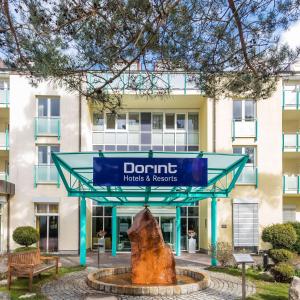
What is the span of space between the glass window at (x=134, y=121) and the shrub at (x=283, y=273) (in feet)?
44.2

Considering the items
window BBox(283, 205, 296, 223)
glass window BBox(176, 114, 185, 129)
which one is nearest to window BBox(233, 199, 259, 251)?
window BBox(283, 205, 296, 223)

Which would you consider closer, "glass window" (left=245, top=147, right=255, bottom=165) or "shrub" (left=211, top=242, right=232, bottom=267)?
"shrub" (left=211, top=242, right=232, bottom=267)

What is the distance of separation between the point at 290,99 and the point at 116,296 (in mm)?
16192

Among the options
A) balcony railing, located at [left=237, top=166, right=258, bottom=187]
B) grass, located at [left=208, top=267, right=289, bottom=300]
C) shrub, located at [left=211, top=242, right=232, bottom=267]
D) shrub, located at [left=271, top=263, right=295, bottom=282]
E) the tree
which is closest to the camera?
the tree

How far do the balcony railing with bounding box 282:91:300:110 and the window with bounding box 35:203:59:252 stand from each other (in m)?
12.5

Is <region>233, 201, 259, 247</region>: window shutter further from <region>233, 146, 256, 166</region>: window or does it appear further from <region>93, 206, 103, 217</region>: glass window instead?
<region>93, 206, 103, 217</region>: glass window

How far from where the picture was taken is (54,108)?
24.3 meters

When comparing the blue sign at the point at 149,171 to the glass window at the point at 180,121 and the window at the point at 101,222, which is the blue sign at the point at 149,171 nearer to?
the window at the point at 101,222

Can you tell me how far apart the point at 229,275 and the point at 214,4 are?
28.1 ft

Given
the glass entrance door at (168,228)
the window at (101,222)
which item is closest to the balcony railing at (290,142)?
the glass entrance door at (168,228)

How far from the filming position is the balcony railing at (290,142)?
2466cm

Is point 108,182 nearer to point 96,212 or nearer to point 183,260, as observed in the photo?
point 183,260

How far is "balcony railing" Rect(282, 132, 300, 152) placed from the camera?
2466 centimetres

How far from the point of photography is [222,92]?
38.5 feet
